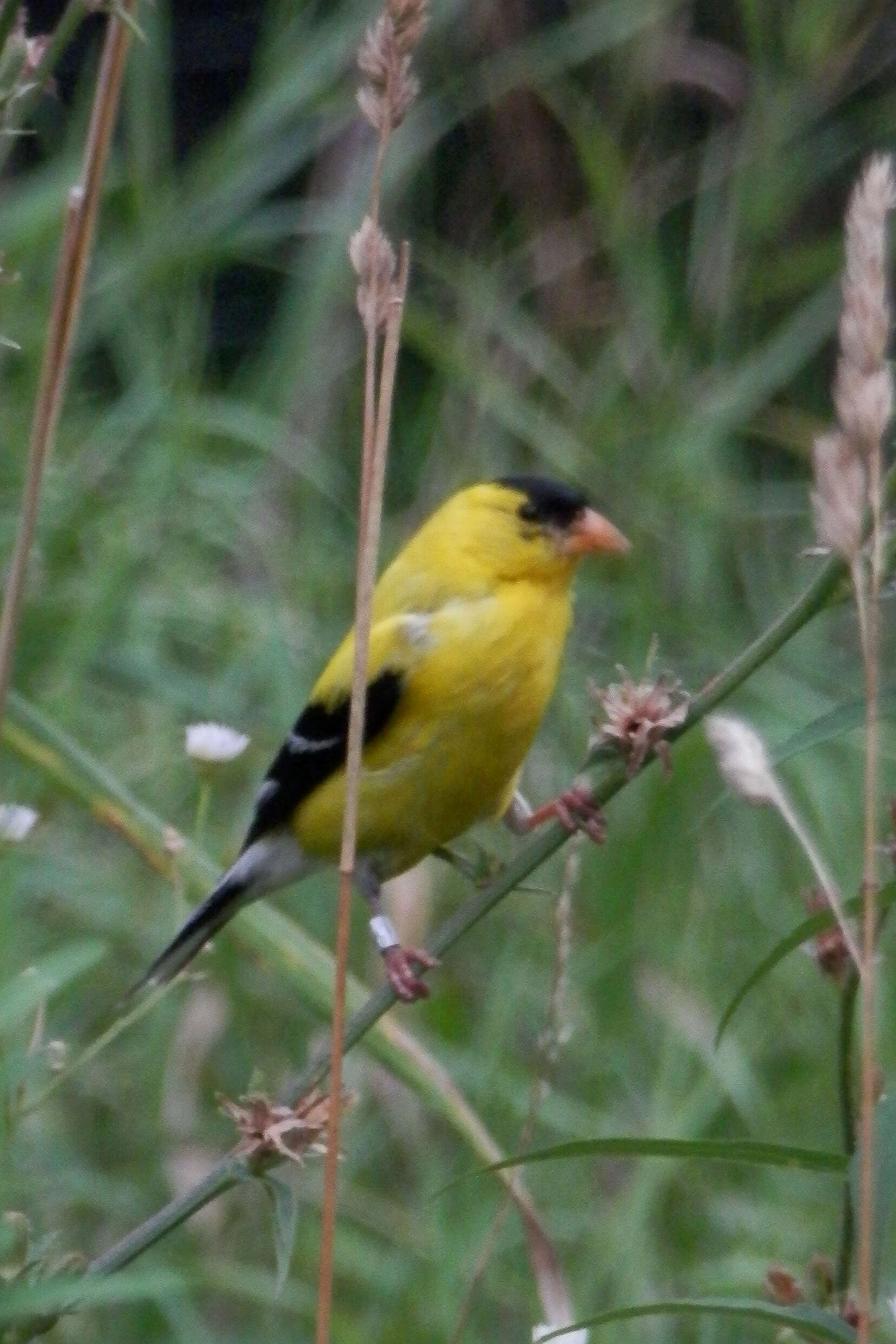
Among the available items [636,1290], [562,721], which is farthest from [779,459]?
[636,1290]

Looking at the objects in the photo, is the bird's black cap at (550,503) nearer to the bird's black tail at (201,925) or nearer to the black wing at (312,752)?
the black wing at (312,752)

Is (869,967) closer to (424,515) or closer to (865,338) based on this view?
(865,338)

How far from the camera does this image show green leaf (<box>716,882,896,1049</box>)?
939 millimetres

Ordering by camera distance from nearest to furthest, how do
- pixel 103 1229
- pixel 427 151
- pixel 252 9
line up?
pixel 103 1229
pixel 427 151
pixel 252 9

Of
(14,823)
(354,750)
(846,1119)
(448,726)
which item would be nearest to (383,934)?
(448,726)

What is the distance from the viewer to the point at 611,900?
2.67 meters

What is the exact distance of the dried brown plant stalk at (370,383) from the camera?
1006 millimetres

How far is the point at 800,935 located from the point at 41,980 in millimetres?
349

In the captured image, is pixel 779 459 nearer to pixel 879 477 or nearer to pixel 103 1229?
pixel 103 1229

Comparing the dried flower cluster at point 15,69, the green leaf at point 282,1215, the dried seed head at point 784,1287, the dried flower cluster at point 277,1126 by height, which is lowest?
the dried seed head at point 784,1287

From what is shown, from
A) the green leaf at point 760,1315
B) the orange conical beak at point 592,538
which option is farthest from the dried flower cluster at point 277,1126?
the orange conical beak at point 592,538

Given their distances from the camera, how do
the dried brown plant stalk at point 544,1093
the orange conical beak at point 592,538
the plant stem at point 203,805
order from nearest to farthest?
the dried brown plant stalk at point 544,1093 < the plant stem at point 203,805 < the orange conical beak at point 592,538

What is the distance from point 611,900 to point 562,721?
558mm

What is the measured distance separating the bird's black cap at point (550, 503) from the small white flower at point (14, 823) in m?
1.15
